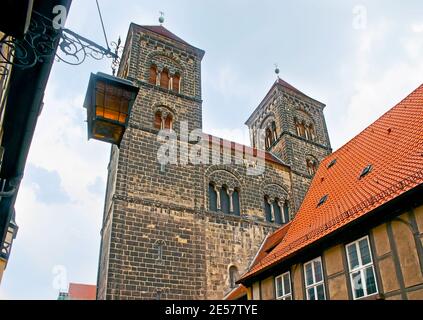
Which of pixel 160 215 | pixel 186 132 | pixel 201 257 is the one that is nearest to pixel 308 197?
pixel 201 257

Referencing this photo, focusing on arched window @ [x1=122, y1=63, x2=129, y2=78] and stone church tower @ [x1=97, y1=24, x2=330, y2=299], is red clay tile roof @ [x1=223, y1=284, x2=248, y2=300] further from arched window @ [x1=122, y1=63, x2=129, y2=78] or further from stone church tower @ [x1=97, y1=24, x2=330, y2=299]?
arched window @ [x1=122, y1=63, x2=129, y2=78]

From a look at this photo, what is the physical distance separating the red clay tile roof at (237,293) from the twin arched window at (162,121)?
842 centimetres

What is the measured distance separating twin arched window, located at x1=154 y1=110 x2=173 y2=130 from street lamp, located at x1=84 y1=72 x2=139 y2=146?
14612 mm

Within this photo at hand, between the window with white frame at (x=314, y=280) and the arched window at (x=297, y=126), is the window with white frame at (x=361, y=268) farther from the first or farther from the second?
the arched window at (x=297, y=126)

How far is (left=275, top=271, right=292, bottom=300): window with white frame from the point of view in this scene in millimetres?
10866

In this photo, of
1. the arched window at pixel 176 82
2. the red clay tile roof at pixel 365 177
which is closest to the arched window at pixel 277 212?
the red clay tile roof at pixel 365 177

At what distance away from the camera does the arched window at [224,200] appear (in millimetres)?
18222

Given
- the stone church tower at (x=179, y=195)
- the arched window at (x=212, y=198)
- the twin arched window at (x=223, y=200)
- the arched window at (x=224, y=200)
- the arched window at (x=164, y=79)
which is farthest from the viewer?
the arched window at (x=164, y=79)

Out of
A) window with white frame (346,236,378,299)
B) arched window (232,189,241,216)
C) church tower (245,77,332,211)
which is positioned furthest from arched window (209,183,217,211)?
window with white frame (346,236,378,299)

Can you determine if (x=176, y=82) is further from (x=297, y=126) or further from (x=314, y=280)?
(x=314, y=280)

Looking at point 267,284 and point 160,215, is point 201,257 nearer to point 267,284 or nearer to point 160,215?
point 160,215
